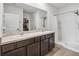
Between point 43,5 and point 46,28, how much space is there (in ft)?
3.31

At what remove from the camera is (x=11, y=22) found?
2.60 m

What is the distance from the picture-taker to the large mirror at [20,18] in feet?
8.16

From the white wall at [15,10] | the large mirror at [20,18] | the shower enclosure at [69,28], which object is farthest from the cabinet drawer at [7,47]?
the shower enclosure at [69,28]

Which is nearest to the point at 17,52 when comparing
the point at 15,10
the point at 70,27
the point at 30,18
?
the point at 15,10

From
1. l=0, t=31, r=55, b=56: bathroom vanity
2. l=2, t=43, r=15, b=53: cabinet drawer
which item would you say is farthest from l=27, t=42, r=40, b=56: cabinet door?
l=2, t=43, r=15, b=53: cabinet drawer

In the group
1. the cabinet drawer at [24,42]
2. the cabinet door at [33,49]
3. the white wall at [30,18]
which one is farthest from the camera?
the white wall at [30,18]

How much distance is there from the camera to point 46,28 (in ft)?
14.2

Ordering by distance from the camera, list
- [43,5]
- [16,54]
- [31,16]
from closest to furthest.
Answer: [16,54]
[31,16]
[43,5]

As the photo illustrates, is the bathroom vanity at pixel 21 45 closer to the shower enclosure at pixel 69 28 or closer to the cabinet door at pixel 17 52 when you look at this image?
the cabinet door at pixel 17 52

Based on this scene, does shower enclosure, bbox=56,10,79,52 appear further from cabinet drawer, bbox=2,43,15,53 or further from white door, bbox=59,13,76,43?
cabinet drawer, bbox=2,43,15,53

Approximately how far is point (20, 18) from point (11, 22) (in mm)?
397

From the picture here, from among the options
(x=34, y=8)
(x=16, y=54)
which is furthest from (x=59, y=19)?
(x=16, y=54)

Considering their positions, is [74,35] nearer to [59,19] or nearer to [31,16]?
[59,19]

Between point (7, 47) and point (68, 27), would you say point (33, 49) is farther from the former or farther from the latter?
point (68, 27)
